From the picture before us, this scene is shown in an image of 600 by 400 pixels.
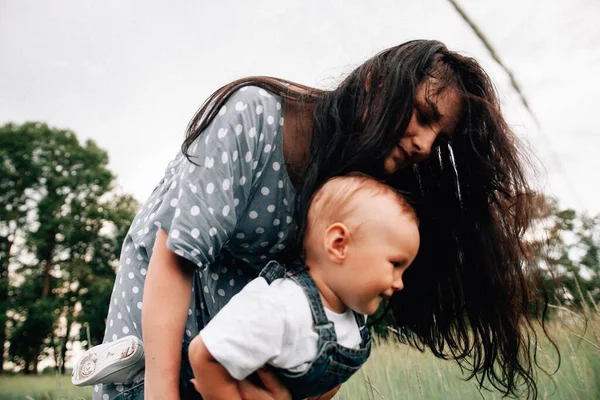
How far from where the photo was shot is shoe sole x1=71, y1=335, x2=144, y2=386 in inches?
54.5

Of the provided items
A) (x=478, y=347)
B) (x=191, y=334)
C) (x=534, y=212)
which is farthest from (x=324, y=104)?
(x=478, y=347)

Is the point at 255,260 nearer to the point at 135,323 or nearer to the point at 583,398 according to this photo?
the point at 135,323

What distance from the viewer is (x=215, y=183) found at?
4.60ft

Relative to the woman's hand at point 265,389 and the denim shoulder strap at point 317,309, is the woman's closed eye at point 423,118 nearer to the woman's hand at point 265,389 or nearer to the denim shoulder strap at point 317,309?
the denim shoulder strap at point 317,309

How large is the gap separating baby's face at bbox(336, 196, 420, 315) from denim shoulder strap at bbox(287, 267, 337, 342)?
0.24 ft

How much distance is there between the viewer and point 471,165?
81.0 inches

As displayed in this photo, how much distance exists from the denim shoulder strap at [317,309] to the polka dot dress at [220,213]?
9.8 inches

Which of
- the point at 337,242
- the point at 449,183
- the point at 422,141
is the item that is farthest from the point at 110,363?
the point at 449,183

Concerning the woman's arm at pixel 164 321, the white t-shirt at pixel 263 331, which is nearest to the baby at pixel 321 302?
the white t-shirt at pixel 263 331

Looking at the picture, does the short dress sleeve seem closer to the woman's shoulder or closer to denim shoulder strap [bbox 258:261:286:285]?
the woman's shoulder

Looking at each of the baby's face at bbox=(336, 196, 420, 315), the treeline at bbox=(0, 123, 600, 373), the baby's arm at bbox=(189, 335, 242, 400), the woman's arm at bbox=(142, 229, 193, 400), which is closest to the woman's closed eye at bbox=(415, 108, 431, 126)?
the baby's face at bbox=(336, 196, 420, 315)

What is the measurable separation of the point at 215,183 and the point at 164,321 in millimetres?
375

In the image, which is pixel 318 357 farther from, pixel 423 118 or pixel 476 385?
pixel 476 385

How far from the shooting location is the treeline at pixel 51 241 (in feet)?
67.7
